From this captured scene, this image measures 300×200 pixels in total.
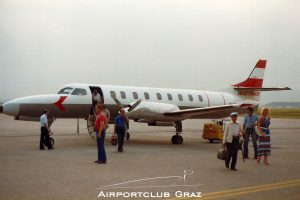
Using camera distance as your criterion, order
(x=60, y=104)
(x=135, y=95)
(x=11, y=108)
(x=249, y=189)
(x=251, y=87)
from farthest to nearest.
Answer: (x=251, y=87) < (x=135, y=95) < (x=60, y=104) < (x=11, y=108) < (x=249, y=189)

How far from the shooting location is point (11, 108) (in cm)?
1711

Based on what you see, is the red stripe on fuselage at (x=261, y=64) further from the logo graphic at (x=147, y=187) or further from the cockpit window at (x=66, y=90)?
the logo graphic at (x=147, y=187)

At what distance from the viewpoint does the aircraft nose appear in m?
17.1

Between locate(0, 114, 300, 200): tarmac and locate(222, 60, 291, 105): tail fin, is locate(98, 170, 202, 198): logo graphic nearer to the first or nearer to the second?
locate(0, 114, 300, 200): tarmac

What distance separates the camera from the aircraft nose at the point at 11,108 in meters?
17.1

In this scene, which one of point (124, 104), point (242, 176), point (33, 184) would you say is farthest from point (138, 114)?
point (33, 184)

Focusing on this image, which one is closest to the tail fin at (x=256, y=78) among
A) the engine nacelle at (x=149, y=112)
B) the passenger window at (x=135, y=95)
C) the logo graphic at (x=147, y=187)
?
the passenger window at (x=135, y=95)

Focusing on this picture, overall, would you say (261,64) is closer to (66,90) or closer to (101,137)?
(66,90)

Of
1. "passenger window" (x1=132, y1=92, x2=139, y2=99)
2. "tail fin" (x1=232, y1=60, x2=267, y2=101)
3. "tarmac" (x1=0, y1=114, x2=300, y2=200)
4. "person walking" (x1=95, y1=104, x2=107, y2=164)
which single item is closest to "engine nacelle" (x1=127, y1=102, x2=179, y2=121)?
"passenger window" (x1=132, y1=92, x2=139, y2=99)

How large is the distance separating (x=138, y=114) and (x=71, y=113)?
10.4ft

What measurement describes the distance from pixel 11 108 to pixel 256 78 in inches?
600

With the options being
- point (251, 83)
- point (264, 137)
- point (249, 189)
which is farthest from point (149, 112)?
point (251, 83)

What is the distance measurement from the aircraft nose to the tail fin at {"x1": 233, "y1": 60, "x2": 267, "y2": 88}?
13685 millimetres

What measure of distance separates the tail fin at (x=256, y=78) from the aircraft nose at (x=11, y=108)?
13.7 meters
